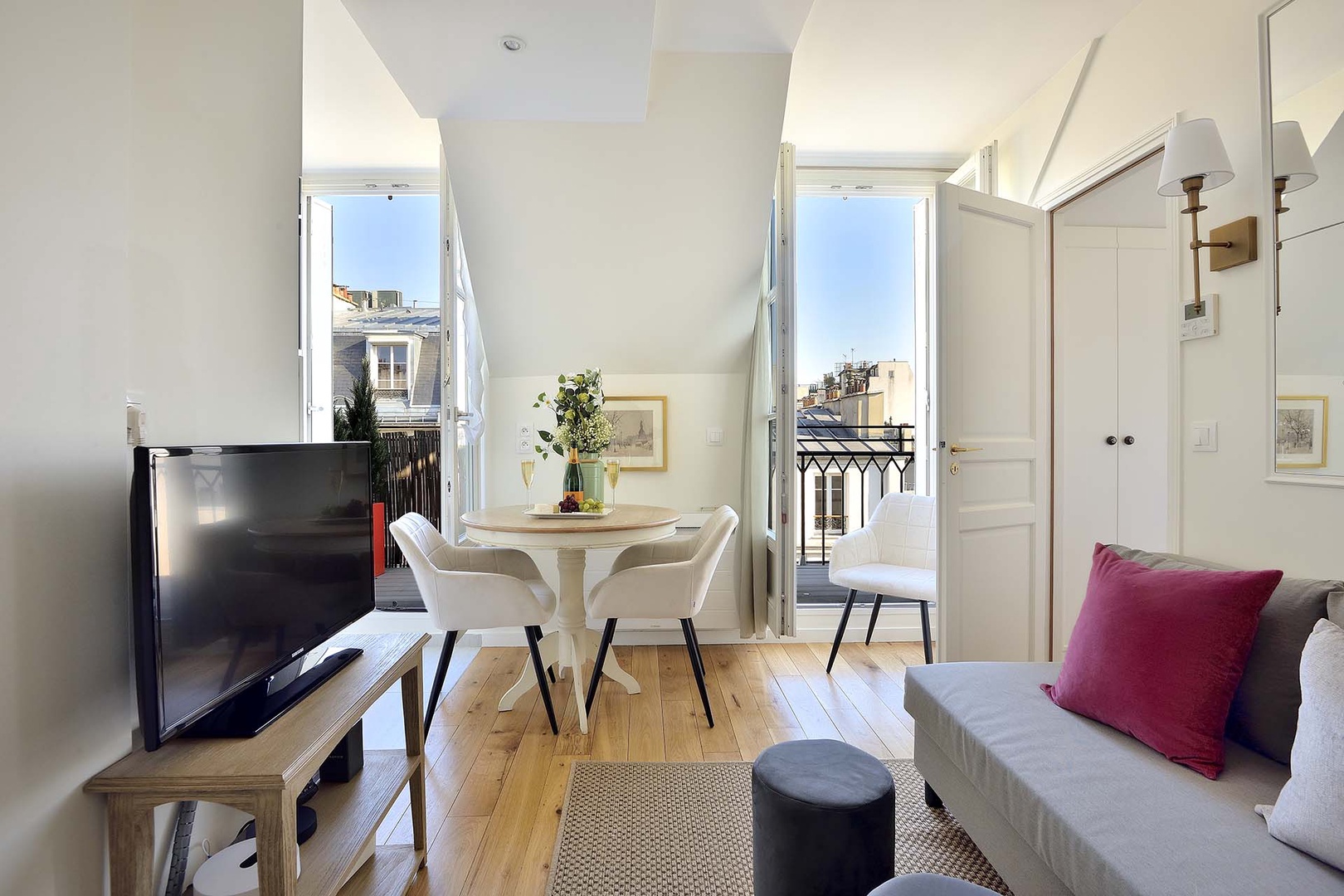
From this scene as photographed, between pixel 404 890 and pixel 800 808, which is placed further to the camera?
pixel 404 890

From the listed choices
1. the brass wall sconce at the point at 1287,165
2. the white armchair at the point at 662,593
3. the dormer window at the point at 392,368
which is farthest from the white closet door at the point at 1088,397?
the dormer window at the point at 392,368

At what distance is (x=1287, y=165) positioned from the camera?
72.9 inches

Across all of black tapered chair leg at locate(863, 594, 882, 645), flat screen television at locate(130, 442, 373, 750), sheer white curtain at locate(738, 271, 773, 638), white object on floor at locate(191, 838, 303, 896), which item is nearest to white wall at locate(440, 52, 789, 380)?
sheer white curtain at locate(738, 271, 773, 638)

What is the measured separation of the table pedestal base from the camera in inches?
111

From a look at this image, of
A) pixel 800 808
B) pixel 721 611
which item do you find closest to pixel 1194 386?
pixel 800 808

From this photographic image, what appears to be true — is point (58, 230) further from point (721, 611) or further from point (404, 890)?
point (721, 611)

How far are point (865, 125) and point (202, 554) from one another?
135 inches

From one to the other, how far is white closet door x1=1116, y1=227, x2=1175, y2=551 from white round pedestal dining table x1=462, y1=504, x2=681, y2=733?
2362 mm

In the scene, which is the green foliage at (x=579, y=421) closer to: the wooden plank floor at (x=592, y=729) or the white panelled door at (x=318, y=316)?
the wooden plank floor at (x=592, y=729)

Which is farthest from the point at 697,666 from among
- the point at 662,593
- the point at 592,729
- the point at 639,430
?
the point at 639,430

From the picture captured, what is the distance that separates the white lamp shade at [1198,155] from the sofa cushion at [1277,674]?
1225 millimetres

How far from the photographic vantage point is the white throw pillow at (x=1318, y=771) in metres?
1.08

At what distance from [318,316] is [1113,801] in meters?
4.53

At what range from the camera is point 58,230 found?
1.07 m
